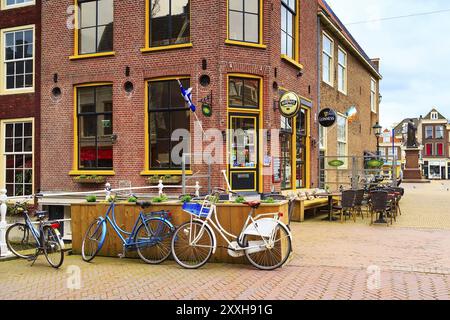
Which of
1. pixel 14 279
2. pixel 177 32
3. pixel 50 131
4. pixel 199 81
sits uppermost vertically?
pixel 177 32

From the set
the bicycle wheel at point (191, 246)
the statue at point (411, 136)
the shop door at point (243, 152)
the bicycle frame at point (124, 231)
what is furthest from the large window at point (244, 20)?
the statue at point (411, 136)

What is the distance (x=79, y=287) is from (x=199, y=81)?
8.20m

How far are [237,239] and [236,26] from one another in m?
8.05

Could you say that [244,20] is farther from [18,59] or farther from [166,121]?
[18,59]

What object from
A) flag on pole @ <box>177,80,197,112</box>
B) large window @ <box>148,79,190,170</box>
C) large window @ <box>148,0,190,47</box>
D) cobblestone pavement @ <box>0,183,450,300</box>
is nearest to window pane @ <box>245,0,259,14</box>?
large window @ <box>148,0,190,47</box>

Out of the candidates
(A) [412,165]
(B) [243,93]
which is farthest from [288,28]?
(A) [412,165]

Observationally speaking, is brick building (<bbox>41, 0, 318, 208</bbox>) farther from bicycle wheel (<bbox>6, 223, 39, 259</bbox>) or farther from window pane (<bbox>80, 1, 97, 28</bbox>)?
bicycle wheel (<bbox>6, 223, 39, 259</bbox>)

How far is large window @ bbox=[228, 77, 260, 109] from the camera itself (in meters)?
13.0

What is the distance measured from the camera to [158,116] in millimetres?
13570

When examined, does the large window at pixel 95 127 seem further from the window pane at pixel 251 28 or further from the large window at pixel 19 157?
the window pane at pixel 251 28

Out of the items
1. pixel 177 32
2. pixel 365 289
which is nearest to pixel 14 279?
pixel 365 289

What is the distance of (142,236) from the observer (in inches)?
300
